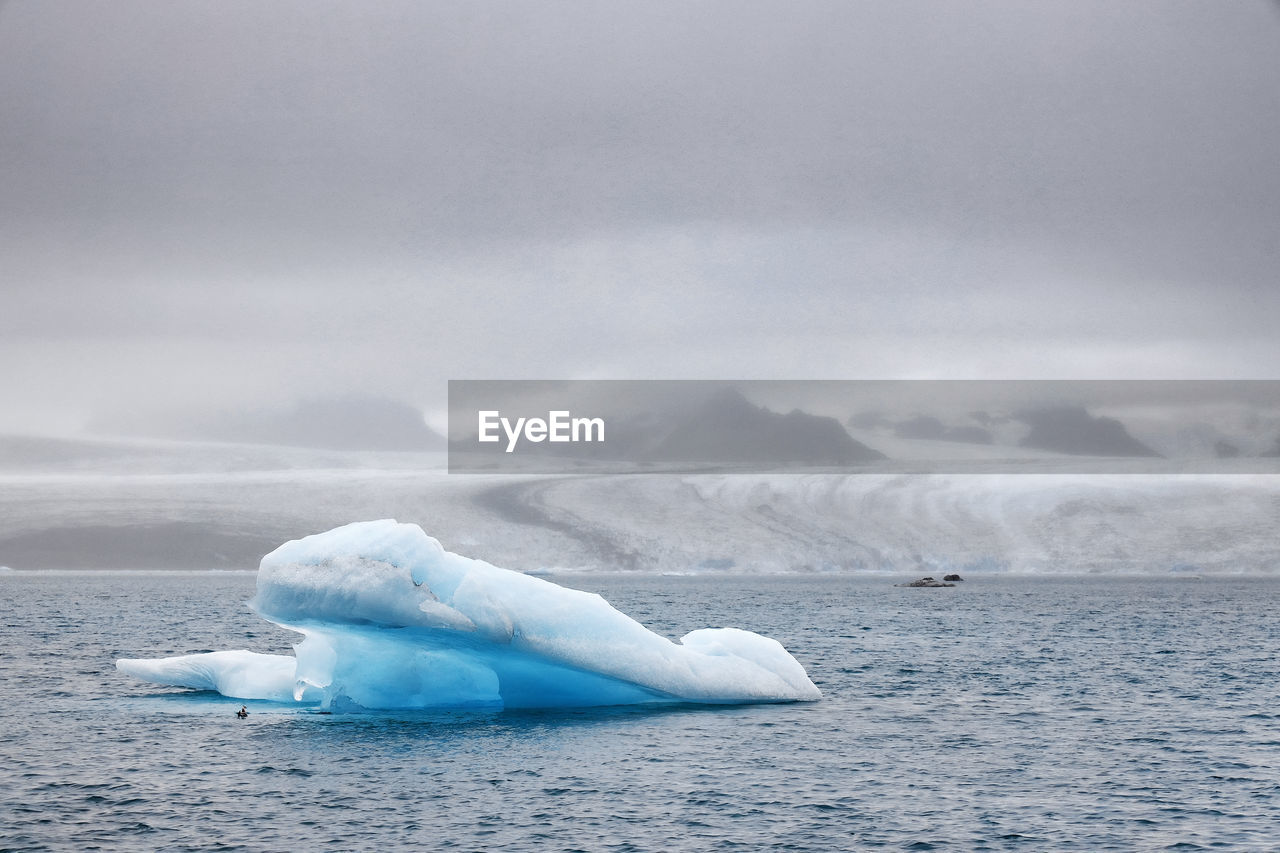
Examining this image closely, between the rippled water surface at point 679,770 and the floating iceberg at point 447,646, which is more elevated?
the floating iceberg at point 447,646

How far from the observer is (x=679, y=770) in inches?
1117

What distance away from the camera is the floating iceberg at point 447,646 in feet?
104

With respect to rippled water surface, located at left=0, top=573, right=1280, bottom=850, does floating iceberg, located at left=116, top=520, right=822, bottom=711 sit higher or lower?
higher

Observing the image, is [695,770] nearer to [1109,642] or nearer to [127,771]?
[127,771]

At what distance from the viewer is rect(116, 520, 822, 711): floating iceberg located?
104ft

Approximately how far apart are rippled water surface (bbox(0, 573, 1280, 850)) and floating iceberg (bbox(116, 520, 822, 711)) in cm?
108

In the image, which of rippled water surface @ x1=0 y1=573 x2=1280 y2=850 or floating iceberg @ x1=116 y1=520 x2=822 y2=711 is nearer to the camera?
rippled water surface @ x1=0 y1=573 x2=1280 y2=850

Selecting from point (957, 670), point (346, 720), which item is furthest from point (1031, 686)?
point (346, 720)

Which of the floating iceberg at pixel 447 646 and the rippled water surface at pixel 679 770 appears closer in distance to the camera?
the rippled water surface at pixel 679 770

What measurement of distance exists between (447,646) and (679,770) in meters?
8.91

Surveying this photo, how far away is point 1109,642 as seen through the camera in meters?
72.8

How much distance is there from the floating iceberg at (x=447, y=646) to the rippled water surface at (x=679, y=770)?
108cm

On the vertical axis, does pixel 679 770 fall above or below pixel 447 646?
below

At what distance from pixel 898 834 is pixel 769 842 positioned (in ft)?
8.77
